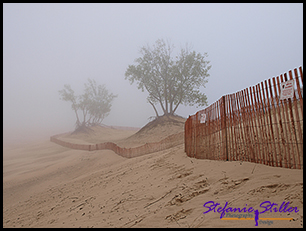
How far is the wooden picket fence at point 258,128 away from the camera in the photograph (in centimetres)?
331

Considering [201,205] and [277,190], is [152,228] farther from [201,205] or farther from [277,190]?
[277,190]

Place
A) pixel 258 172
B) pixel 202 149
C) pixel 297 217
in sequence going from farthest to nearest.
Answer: pixel 202 149, pixel 258 172, pixel 297 217

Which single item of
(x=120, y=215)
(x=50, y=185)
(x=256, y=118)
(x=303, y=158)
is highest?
(x=256, y=118)

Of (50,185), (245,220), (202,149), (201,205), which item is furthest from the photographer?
(50,185)

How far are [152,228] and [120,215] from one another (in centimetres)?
96

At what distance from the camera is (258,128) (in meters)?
4.10

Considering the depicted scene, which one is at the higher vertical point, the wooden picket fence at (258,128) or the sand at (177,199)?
the wooden picket fence at (258,128)

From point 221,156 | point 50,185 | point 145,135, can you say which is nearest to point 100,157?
point 50,185

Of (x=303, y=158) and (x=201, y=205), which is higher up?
(x=303, y=158)

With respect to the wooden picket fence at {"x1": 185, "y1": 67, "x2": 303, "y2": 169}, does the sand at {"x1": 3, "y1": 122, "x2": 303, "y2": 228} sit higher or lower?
lower

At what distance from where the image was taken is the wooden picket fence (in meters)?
3.31

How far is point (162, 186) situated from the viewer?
464cm

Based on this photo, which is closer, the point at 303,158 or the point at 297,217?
the point at 297,217

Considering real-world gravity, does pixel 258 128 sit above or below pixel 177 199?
above
